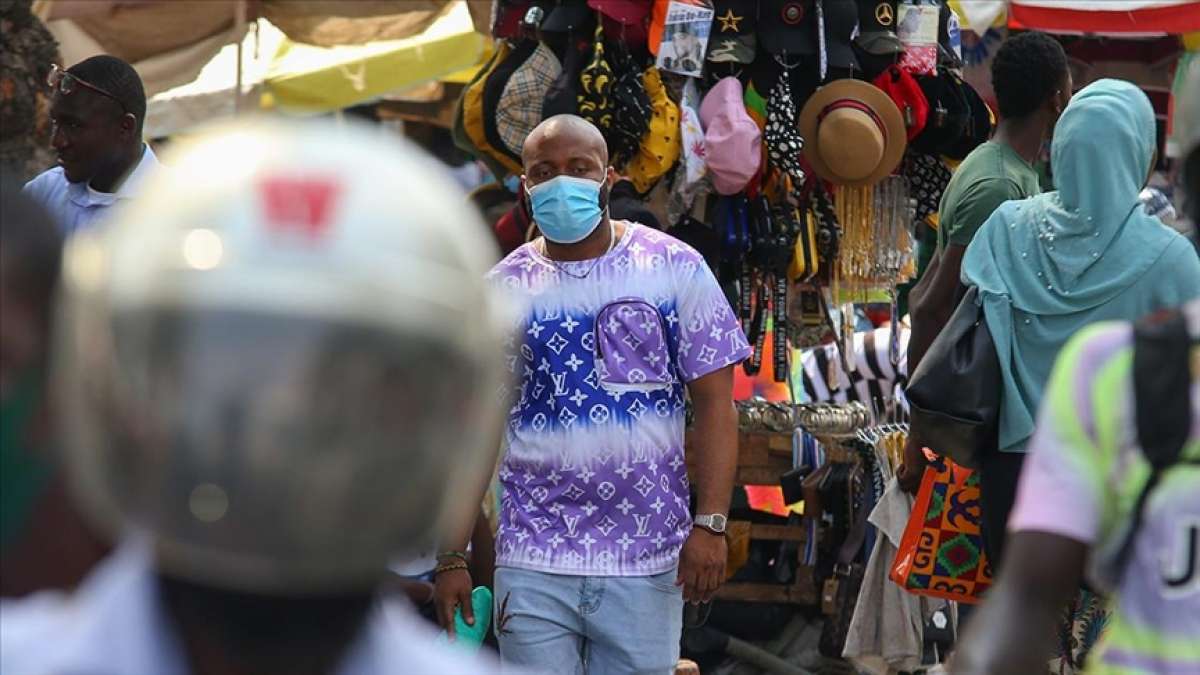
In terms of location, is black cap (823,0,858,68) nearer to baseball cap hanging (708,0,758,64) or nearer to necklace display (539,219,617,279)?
baseball cap hanging (708,0,758,64)

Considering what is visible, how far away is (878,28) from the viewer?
7156mm

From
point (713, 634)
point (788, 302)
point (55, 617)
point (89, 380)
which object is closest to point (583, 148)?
point (788, 302)

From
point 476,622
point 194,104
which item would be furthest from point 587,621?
point 194,104

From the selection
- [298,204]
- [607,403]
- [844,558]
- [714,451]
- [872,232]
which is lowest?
[844,558]

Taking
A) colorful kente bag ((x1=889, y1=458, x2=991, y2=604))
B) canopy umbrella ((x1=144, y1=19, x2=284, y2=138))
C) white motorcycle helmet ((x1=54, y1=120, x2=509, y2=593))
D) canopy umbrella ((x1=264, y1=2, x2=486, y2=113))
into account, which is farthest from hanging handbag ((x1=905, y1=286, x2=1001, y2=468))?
canopy umbrella ((x1=144, y1=19, x2=284, y2=138))

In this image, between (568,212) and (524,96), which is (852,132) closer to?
(524,96)

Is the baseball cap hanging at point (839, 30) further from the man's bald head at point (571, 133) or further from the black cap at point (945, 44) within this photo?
the man's bald head at point (571, 133)

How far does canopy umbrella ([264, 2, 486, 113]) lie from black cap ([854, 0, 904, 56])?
3.89 meters

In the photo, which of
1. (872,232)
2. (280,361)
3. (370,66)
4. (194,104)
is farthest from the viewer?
(370,66)

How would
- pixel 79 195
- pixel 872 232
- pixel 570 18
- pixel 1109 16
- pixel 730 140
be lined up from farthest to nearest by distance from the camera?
pixel 1109 16, pixel 872 232, pixel 570 18, pixel 730 140, pixel 79 195

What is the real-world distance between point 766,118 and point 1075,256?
239 centimetres

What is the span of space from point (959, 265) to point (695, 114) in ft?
5.60

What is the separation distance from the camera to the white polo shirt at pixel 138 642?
142cm

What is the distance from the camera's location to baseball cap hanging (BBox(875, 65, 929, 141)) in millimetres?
7129
